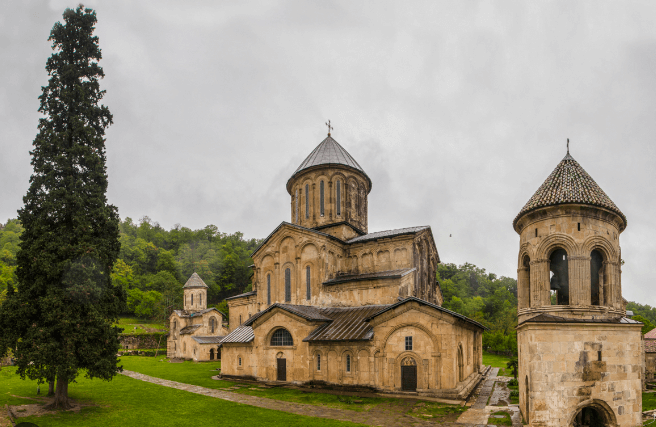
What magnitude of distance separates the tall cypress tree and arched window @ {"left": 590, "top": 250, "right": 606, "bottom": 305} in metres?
15.8

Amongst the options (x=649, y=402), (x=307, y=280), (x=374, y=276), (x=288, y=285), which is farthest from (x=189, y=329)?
(x=649, y=402)

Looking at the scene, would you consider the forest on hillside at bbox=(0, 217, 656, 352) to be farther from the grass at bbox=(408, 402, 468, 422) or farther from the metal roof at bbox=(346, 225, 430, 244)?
the grass at bbox=(408, 402, 468, 422)

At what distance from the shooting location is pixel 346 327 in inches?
765

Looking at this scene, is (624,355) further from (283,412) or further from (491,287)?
(491,287)

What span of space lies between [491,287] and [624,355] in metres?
75.4

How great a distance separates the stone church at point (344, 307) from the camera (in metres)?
17.2

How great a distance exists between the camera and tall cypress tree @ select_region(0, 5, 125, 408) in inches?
504

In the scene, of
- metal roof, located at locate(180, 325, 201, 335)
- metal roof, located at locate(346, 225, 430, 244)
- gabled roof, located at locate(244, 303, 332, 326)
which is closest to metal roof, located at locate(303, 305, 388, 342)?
gabled roof, located at locate(244, 303, 332, 326)

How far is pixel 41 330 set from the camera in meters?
12.6

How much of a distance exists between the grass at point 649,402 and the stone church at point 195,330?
32.9 metres

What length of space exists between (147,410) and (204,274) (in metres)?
Result: 60.3

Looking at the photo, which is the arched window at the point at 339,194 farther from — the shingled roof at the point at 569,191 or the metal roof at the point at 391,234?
the shingled roof at the point at 569,191

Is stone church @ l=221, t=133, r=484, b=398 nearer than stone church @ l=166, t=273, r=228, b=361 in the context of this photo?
Yes

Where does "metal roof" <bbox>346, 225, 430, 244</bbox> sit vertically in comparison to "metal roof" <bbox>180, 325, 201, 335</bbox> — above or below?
above
